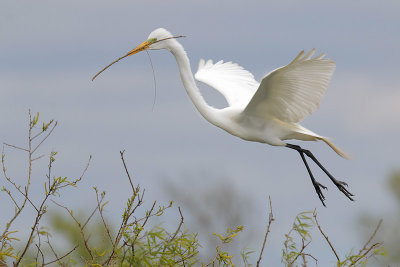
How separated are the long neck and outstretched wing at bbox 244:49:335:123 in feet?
1.21

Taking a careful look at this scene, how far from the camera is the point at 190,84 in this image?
20.4 ft

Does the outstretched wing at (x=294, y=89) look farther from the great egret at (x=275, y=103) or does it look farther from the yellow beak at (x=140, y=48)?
the yellow beak at (x=140, y=48)

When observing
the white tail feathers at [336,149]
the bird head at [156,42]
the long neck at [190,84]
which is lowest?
the white tail feathers at [336,149]

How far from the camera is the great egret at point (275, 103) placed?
5388 millimetres

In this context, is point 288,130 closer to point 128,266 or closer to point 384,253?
point 384,253

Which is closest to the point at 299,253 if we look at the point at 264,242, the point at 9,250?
the point at 264,242

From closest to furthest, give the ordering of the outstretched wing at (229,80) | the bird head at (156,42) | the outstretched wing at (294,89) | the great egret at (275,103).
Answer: the outstretched wing at (294,89)
the great egret at (275,103)
the bird head at (156,42)
the outstretched wing at (229,80)

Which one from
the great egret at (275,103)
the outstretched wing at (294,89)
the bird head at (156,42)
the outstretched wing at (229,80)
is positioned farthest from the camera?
the outstretched wing at (229,80)

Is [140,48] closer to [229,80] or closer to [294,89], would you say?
[294,89]

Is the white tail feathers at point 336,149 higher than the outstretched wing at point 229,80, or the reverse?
the outstretched wing at point 229,80

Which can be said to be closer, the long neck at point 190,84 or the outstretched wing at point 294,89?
the outstretched wing at point 294,89

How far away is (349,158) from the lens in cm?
608

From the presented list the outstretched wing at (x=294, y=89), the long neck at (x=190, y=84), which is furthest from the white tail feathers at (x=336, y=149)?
the long neck at (x=190, y=84)

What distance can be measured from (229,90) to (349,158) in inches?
67.1
